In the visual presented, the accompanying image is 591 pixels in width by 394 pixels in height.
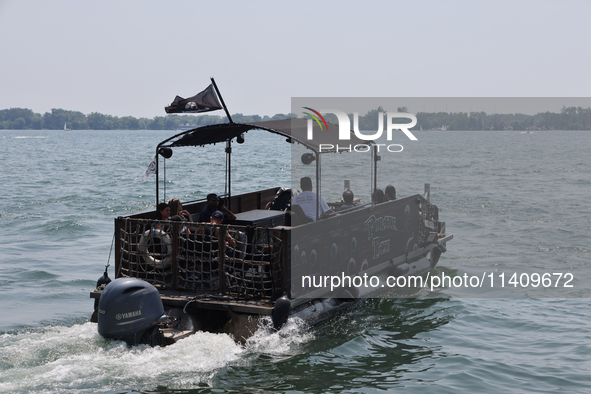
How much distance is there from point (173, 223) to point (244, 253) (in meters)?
1.18

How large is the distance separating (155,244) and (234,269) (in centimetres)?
125

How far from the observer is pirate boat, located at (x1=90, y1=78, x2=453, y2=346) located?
8.87 m

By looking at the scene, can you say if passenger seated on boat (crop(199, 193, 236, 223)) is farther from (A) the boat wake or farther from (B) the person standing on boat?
(A) the boat wake

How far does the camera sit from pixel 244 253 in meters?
9.41

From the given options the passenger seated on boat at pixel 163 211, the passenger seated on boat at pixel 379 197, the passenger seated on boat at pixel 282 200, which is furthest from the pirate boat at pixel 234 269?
the passenger seated on boat at pixel 282 200

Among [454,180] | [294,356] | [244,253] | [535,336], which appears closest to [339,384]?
[294,356]

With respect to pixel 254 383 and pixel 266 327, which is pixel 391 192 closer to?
pixel 266 327

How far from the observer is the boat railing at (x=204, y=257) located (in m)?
9.40

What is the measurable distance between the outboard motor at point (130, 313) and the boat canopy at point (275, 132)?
2754mm

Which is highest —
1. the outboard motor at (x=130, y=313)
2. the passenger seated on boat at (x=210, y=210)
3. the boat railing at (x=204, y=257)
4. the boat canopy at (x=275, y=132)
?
the boat canopy at (x=275, y=132)

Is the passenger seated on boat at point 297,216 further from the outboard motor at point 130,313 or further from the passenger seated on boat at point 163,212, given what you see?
the outboard motor at point 130,313

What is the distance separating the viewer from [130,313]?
862cm

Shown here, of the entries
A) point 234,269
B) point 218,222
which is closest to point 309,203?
point 218,222

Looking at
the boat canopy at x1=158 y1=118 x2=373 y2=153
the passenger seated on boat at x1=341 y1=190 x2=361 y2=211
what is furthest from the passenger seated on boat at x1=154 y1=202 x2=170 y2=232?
the passenger seated on boat at x1=341 y1=190 x2=361 y2=211
